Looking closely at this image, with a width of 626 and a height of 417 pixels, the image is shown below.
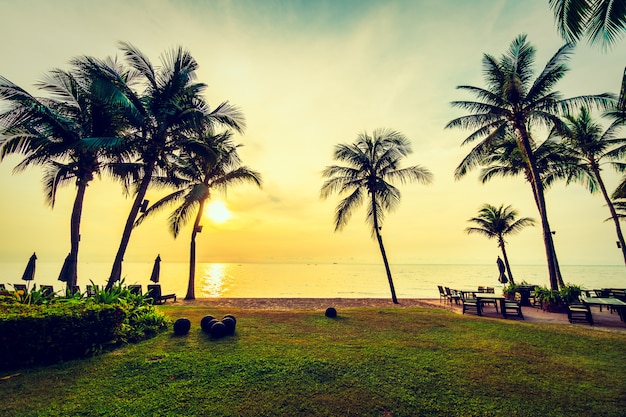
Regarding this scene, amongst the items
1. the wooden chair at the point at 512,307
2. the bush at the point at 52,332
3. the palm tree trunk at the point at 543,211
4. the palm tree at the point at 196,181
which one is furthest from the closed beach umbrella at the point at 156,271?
the palm tree trunk at the point at 543,211

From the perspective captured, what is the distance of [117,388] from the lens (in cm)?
487

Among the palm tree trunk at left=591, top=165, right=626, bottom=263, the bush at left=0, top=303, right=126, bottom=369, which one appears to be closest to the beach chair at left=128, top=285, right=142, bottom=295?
the bush at left=0, top=303, right=126, bottom=369

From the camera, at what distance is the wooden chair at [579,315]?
10586mm

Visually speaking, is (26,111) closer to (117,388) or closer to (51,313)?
(51,313)

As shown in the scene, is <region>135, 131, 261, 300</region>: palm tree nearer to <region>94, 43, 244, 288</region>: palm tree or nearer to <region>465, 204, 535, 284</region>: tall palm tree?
<region>94, 43, 244, 288</region>: palm tree

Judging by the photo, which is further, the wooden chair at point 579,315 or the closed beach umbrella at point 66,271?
the closed beach umbrella at point 66,271

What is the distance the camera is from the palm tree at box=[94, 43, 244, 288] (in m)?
12.0

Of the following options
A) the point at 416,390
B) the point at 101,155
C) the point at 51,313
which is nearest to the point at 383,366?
the point at 416,390

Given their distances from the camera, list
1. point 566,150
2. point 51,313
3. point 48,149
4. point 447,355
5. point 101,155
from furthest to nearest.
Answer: point 566,150 → point 101,155 → point 48,149 → point 447,355 → point 51,313

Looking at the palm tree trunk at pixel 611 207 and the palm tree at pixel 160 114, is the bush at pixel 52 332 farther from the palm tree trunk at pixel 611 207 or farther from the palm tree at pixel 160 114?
the palm tree trunk at pixel 611 207

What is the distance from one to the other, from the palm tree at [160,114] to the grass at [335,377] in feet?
25.1

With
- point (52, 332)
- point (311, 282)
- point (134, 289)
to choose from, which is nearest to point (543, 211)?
point (52, 332)

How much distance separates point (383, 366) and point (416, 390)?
1.04m

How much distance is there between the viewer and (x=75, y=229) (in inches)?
487
